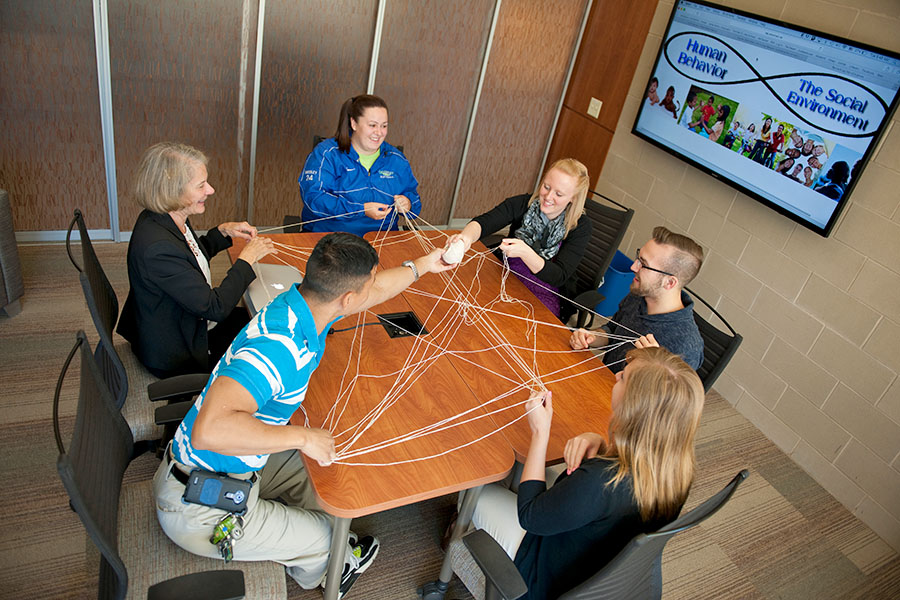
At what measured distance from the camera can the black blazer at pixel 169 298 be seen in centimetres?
204

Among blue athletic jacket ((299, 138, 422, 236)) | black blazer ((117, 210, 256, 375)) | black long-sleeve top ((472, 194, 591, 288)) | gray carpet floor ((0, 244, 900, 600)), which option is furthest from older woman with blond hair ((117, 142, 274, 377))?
black long-sleeve top ((472, 194, 591, 288))

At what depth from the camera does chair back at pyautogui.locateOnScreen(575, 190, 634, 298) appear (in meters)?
3.32

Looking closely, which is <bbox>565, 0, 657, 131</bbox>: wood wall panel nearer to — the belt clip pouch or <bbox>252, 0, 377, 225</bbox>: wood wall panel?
<bbox>252, 0, 377, 225</bbox>: wood wall panel

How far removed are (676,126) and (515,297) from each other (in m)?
1.96

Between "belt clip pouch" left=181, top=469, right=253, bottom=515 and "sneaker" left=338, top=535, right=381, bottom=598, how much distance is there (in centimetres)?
61

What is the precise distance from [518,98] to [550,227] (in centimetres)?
215

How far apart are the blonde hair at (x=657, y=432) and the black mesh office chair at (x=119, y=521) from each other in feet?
3.11

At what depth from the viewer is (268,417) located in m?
1.64

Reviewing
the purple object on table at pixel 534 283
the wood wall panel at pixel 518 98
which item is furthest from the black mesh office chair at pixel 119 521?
the wood wall panel at pixel 518 98

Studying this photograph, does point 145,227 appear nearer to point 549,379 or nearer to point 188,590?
point 188,590

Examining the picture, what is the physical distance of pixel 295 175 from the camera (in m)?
4.23

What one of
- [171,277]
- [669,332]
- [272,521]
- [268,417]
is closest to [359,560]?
[272,521]

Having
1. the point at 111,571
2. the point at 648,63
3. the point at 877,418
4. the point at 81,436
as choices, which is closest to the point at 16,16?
the point at 81,436

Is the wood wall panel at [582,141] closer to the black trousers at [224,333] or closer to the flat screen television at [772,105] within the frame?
the flat screen television at [772,105]
